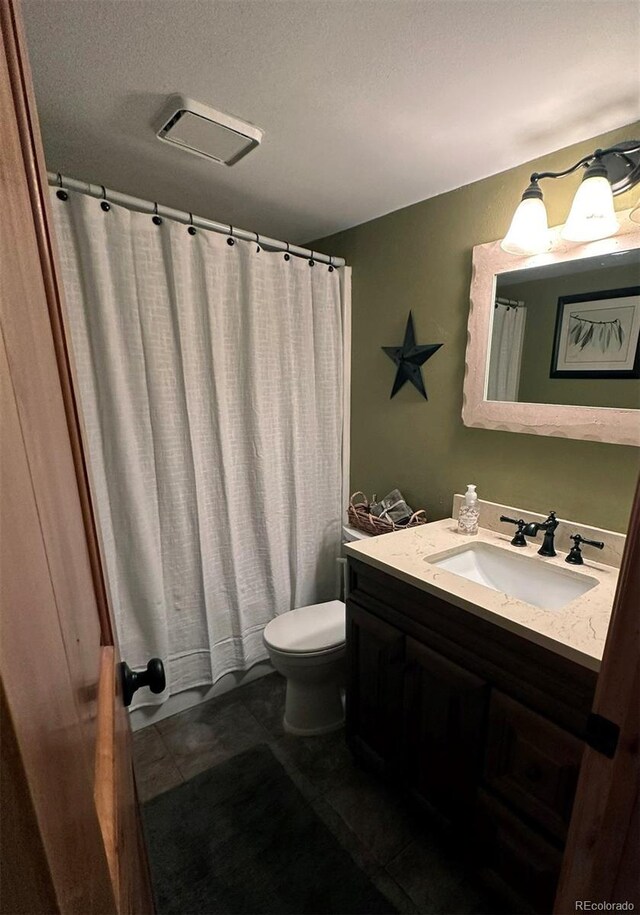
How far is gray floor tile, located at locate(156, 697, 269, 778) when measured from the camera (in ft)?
5.22

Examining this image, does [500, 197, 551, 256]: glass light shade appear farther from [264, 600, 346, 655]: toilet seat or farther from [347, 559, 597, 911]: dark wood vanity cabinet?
[264, 600, 346, 655]: toilet seat

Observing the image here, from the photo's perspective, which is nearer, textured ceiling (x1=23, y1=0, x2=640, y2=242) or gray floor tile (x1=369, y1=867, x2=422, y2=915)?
textured ceiling (x1=23, y1=0, x2=640, y2=242)

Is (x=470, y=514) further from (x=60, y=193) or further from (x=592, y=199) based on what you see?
(x=60, y=193)

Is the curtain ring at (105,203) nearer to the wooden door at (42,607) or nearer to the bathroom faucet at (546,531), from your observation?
the wooden door at (42,607)

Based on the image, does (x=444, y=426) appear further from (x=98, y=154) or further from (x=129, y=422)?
(x=98, y=154)

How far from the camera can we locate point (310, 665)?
1572 millimetres

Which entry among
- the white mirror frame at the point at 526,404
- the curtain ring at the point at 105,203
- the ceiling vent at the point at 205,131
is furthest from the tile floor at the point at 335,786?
the ceiling vent at the point at 205,131

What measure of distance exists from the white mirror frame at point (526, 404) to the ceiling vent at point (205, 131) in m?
0.89

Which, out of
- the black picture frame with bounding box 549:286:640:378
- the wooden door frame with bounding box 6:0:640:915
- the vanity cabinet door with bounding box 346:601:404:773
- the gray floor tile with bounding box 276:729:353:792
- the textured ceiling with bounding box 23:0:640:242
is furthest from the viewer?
A: the gray floor tile with bounding box 276:729:353:792

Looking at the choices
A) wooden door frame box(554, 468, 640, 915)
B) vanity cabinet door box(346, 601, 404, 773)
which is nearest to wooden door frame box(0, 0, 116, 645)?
wooden door frame box(554, 468, 640, 915)

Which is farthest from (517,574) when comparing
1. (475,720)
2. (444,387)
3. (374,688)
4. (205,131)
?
(205,131)

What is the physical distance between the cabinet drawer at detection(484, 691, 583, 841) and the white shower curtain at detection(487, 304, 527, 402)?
1.01m

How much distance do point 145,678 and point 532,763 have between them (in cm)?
92

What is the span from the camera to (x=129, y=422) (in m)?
1.50
